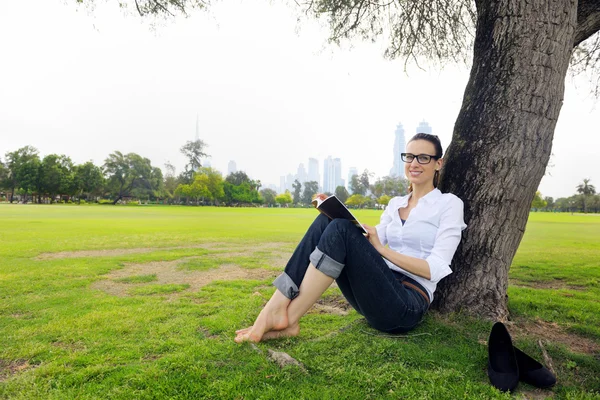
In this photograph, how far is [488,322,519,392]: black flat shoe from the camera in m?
2.16

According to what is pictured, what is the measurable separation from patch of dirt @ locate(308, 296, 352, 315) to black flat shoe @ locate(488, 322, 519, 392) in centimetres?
187

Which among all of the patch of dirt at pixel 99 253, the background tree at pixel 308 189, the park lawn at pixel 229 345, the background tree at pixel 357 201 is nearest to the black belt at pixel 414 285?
the park lawn at pixel 229 345

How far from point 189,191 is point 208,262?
226 ft

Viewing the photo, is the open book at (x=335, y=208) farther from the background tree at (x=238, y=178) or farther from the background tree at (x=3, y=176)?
the background tree at (x=238, y=178)

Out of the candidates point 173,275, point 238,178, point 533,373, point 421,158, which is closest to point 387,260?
point 421,158

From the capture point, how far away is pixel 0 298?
468 cm

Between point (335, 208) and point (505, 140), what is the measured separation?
1.76 metres

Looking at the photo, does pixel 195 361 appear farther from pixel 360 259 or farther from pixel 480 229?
pixel 480 229

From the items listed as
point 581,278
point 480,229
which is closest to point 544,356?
point 480,229

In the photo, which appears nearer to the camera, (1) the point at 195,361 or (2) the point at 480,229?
(1) the point at 195,361

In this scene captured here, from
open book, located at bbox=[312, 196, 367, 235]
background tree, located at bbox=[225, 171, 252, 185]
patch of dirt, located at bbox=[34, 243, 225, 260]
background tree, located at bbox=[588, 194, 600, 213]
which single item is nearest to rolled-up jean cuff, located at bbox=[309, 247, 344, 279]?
open book, located at bbox=[312, 196, 367, 235]

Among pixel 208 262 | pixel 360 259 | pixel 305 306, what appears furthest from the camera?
pixel 208 262

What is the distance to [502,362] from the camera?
7.40 ft

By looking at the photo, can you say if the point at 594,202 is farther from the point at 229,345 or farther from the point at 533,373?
the point at 229,345
